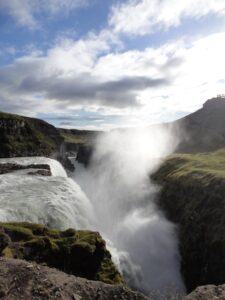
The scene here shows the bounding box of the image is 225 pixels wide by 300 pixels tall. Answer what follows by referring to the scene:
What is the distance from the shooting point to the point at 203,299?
20.5m

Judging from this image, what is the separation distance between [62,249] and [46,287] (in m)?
12.0

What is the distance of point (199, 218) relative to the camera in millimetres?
47000

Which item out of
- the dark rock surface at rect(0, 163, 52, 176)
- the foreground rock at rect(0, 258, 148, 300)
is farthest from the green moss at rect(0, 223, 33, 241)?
the dark rock surface at rect(0, 163, 52, 176)

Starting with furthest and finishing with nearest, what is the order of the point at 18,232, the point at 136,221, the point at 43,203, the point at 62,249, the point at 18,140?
the point at 18,140 < the point at 136,221 < the point at 43,203 < the point at 18,232 < the point at 62,249

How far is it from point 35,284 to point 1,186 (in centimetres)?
4201

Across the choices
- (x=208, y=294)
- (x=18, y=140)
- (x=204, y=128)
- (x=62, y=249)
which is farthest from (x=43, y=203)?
(x=204, y=128)

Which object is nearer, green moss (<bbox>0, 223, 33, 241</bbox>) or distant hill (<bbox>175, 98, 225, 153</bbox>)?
green moss (<bbox>0, 223, 33, 241</bbox>)

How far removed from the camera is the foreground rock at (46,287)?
17766 mm

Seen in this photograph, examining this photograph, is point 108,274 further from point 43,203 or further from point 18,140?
point 18,140

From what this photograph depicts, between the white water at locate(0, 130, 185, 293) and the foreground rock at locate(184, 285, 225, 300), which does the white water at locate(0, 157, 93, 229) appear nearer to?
the white water at locate(0, 130, 185, 293)

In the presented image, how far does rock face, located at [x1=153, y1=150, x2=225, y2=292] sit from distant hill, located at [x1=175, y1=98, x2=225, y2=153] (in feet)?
190

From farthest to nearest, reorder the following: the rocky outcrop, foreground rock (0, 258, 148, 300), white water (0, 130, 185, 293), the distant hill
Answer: the rocky outcrop → the distant hill → white water (0, 130, 185, 293) → foreground rock (0, 258, 148, 300)

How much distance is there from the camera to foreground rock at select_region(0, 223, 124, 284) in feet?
93.6

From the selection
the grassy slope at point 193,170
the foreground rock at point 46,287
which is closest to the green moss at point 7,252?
the foreground rock at point 46,287
